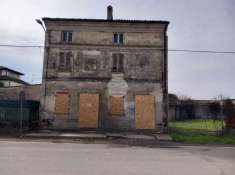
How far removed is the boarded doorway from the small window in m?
2.68

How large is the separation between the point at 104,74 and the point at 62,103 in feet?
13.2

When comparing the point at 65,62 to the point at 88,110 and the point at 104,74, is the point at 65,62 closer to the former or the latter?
the point at 104,74

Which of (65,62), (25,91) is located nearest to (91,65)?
(65,62)

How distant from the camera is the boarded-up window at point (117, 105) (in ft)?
72.7

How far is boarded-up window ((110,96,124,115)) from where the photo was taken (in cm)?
2216

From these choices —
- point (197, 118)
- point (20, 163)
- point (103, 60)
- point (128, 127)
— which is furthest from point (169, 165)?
point (197, 118)

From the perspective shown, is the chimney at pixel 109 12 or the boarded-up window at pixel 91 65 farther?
the chimney at pixel 109 12

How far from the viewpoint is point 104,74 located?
74.1ft

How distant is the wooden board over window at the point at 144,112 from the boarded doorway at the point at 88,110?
10.5ft

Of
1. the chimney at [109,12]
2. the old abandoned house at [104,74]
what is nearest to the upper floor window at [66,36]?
the old abandoned house at [104,74]

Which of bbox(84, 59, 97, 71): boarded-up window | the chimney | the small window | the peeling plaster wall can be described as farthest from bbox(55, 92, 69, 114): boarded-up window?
the chimney

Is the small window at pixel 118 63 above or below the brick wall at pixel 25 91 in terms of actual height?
above

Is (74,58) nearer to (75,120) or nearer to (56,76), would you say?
(56,76)

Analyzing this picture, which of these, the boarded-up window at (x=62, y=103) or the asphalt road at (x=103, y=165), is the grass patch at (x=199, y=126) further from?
the asphalt road at (x=103, y=165)
